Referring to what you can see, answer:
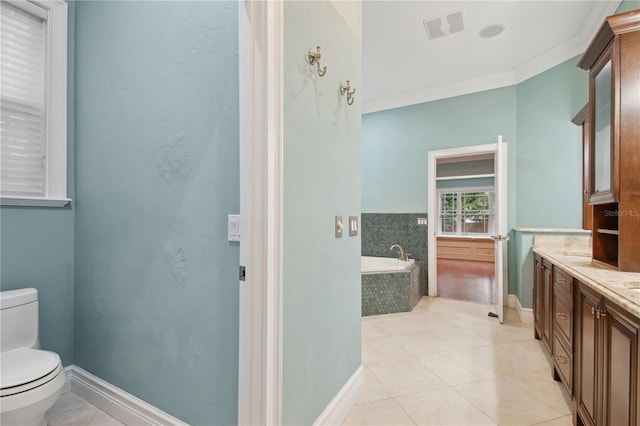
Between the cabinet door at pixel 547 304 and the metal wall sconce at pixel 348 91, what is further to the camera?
the cabinet door at pixel 547 304

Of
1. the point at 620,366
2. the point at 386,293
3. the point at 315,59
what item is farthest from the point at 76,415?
the point at 386,293

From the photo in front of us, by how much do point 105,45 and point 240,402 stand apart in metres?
2.04

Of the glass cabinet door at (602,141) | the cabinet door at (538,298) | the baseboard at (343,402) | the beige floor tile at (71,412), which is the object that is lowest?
the beige floor tile at (71,412)

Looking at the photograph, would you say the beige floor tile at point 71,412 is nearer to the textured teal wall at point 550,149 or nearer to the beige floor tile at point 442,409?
the beige floor tile at point 442,409

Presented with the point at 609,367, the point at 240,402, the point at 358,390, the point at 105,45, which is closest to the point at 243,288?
the point at 240,402

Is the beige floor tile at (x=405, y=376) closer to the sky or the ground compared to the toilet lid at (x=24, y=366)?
closer to the ground

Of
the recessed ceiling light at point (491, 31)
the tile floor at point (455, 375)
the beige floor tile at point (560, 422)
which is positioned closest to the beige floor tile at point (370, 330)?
the tile floor at point (455, 375)

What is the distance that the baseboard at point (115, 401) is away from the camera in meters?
1.48

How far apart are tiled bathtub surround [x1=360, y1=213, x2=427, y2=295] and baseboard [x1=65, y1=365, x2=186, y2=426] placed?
10.2 feet

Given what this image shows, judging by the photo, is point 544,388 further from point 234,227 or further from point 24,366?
point 24,366

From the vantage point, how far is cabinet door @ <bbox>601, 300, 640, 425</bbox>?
97 cm

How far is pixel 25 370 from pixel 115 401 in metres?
0.46

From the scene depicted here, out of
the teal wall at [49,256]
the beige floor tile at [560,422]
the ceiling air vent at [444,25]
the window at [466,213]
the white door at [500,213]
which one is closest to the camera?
the beige floor tile at [560,422]

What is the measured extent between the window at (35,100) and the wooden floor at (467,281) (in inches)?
177
